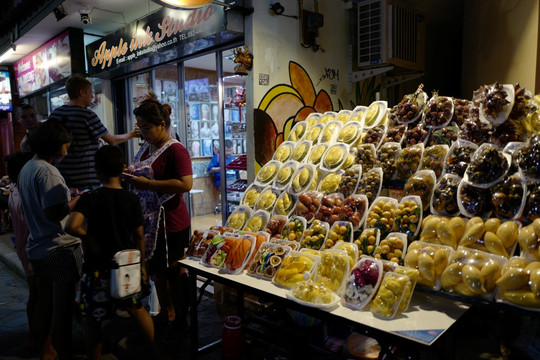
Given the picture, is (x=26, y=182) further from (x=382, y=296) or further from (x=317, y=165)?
(x=382, y=296)

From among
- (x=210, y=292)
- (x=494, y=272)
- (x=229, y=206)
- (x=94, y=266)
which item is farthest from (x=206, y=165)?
(x=494, y=272)

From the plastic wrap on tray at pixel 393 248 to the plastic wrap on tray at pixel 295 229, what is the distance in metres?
0.65

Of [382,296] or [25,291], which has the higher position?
[382,296]

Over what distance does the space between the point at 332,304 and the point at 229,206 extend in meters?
3.06

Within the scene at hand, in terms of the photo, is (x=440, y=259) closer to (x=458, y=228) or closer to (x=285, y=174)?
(x=458, y=228)

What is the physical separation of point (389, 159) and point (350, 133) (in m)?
0.63

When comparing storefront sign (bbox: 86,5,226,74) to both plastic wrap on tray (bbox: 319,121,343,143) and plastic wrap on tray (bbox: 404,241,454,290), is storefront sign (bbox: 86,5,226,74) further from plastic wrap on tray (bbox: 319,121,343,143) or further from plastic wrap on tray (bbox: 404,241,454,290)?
plastic wrap on tray (bbox: 404,241,454,290)

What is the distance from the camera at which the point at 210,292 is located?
14.8ft

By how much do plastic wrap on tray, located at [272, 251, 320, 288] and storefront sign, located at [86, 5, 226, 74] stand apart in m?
2.59

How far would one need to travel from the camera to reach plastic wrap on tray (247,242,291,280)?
2.53 meters

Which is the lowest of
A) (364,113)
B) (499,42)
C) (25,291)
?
(25,291)

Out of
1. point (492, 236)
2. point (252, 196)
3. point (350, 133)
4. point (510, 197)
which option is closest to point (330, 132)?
point (350, 133)

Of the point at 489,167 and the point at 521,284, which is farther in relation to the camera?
the point at 489,167

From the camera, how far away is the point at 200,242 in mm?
3051
